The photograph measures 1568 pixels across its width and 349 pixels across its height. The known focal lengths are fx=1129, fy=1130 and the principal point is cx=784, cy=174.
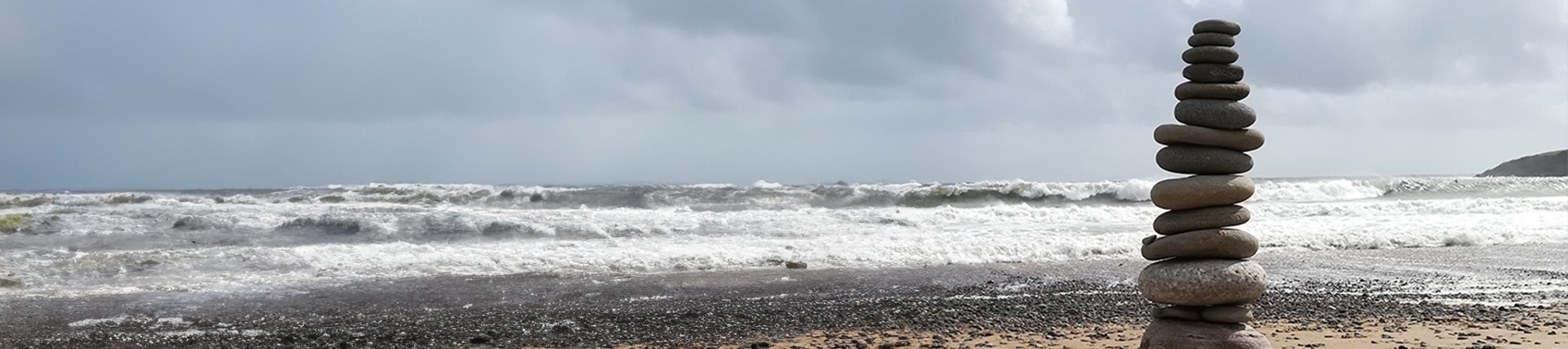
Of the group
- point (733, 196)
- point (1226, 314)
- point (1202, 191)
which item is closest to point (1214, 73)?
point (1202, 191)

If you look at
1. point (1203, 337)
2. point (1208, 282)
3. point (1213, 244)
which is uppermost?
point (1213, 244)

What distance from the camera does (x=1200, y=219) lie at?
7855 millimetres

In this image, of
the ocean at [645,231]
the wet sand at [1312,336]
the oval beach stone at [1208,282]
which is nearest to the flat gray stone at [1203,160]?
the oval beach stone at [1208,282]

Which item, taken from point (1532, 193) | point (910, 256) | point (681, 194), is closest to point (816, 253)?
point (910, 256)

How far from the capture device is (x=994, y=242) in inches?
708

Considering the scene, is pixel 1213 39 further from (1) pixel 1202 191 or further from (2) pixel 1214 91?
(1) pixel 1202 191

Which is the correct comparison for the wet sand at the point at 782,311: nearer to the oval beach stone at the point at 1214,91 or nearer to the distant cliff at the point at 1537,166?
the oval beach stone at the point at 1214,91

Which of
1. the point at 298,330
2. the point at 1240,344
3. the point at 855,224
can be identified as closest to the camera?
the point at 1240,344

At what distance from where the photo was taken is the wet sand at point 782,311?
9.76 m

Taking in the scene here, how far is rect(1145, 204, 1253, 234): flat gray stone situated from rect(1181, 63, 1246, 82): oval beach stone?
2.95 feet

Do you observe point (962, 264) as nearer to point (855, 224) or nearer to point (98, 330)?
point (855, 224)

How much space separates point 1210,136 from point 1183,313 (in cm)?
125

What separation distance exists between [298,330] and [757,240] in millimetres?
9291

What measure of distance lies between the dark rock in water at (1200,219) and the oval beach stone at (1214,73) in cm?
90
